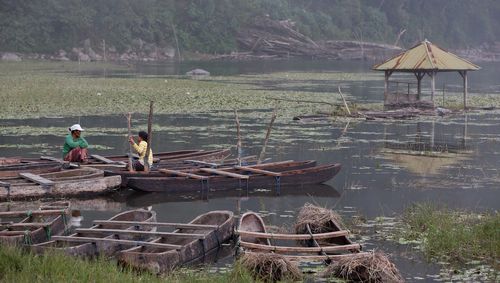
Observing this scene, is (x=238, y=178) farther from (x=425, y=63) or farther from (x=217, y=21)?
(x=217, y=21)

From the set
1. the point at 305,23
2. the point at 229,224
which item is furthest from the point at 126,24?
the point at 229,224

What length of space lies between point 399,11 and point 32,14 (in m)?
48.1

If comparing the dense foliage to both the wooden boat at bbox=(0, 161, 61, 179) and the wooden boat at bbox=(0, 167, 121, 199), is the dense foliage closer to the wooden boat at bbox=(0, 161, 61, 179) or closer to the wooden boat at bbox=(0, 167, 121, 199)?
the wooden boat at bbox=(0, 161, 61, 179)

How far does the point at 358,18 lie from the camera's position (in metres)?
96.6

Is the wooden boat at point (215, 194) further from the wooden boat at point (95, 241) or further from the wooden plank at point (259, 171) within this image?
the wooden boat at point (95, 241)

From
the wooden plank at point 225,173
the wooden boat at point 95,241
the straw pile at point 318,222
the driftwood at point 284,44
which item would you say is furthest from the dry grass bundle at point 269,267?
the driftwood at point 284,44

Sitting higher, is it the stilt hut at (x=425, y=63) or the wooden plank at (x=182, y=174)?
the stilt hut at (x=425, y=63)

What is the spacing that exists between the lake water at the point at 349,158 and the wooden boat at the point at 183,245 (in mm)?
2128

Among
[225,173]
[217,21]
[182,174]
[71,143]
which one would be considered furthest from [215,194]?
[217,21]

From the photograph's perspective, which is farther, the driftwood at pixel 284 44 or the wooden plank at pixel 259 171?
the driftwood at pixel 284 44

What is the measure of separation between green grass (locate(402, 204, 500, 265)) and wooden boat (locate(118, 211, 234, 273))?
2973 millimetres

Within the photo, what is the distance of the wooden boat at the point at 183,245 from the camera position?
10.3 m

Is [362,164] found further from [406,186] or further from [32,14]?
[32,14]

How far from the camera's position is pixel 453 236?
11961mm
